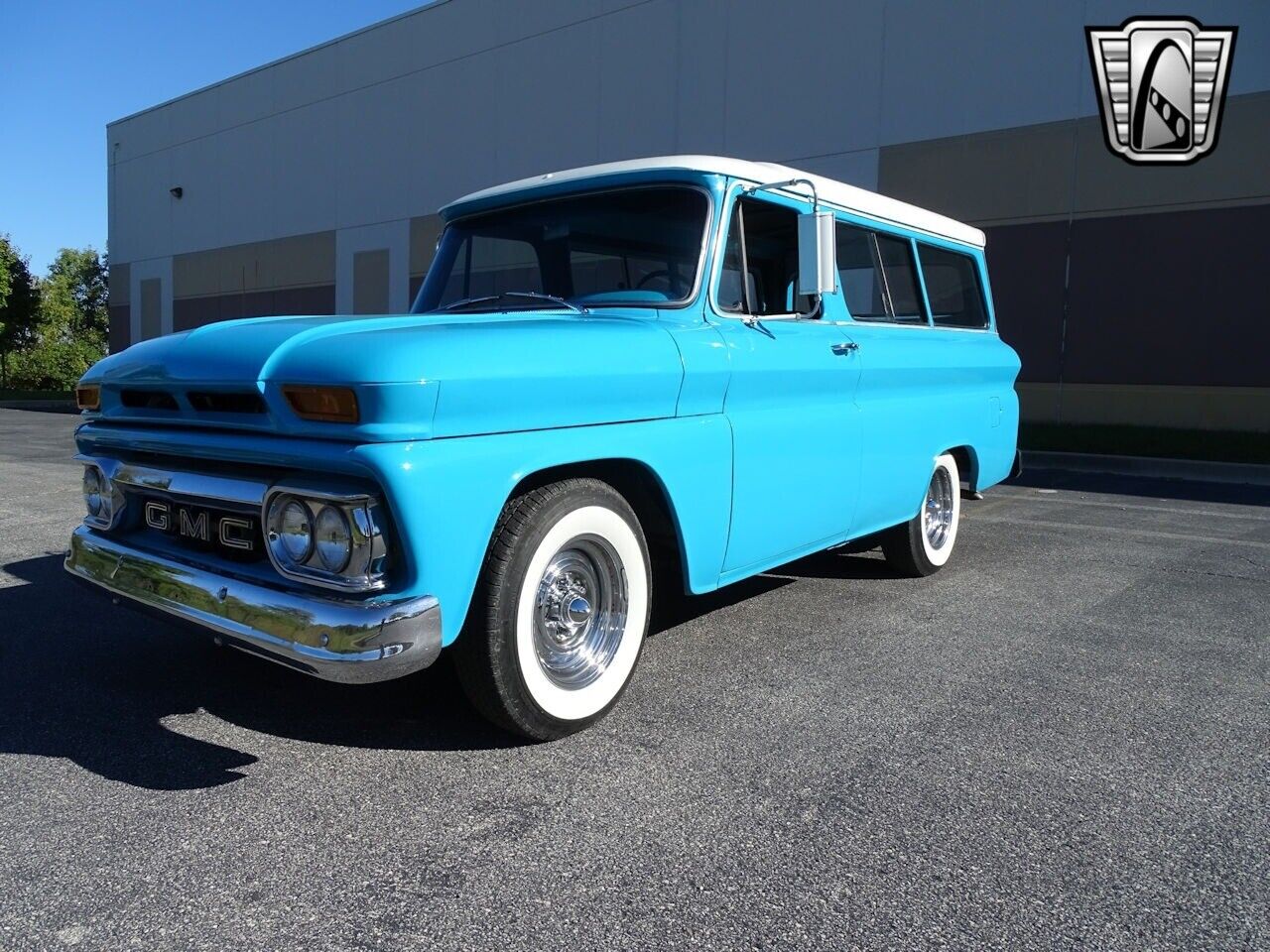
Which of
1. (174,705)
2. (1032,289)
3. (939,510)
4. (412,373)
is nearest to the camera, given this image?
(412,373)

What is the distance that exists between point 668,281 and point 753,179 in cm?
59

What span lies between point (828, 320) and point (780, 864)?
2.64 meters

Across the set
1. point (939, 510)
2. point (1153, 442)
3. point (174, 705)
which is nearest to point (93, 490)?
point (174, 705)

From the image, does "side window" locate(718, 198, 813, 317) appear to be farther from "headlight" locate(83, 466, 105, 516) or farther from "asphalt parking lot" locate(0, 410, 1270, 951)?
"headlight" locate(83, 466, 105, 516)

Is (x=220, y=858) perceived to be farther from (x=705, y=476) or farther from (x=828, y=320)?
(x=828, y=320)

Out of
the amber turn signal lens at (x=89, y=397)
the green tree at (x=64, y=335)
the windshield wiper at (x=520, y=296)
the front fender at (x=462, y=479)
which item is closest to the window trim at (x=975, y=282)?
the windshield wiper at (x=520, y=296)

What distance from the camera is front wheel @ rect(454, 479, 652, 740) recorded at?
9.62ft

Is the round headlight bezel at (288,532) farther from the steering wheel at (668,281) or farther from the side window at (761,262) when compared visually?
the side window at (761,262)

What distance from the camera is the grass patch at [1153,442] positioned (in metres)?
11.6

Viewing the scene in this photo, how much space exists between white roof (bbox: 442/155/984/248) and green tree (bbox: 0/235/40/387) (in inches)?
1237

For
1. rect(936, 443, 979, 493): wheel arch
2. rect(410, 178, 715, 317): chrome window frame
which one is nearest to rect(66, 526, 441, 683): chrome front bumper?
rect(410, 178, 715, 317): chrome window frame

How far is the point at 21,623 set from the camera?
4.50 m

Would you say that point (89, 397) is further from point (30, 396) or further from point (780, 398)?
point (30, 396)

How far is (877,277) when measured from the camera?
5.06m
